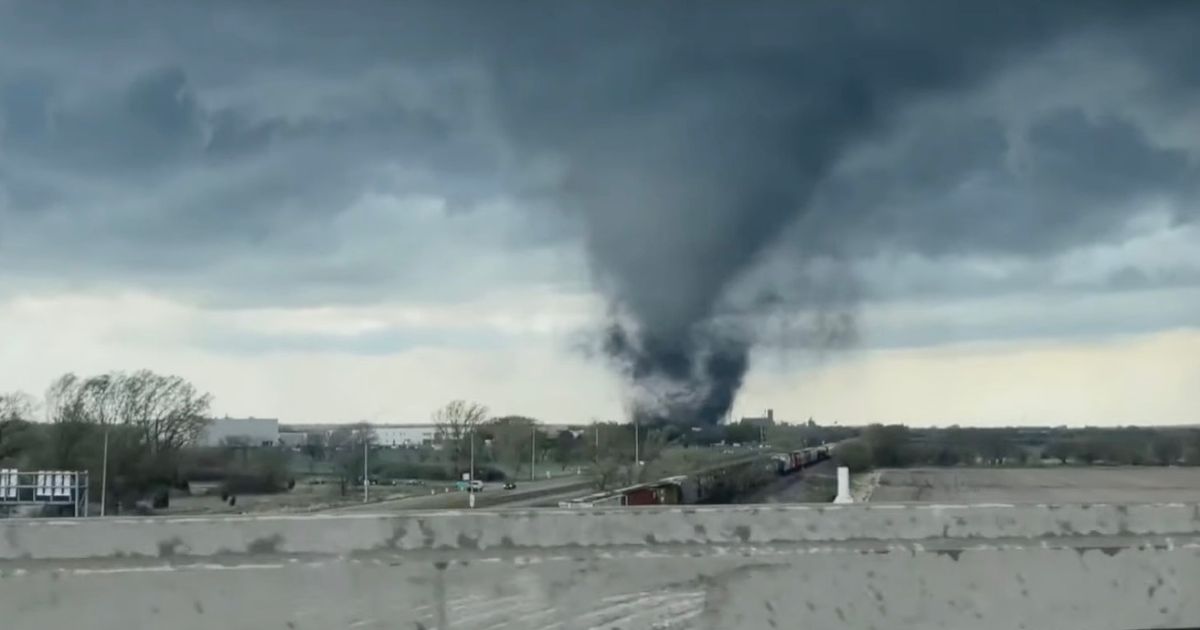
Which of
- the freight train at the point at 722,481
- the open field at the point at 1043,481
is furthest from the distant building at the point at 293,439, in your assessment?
the open field at the point at 1043,481

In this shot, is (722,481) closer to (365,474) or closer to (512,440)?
(365,474)

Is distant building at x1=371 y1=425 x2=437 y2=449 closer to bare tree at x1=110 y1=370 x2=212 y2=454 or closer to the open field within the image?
bare tree at x1=110 y1=370 x2=212 y2=454

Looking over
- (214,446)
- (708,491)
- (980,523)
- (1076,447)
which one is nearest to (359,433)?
(214,446)

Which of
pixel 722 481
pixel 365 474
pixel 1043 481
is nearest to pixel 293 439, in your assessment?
pixel 365 474

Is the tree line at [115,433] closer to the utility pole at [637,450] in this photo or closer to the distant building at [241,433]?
the distant building at [241,433]

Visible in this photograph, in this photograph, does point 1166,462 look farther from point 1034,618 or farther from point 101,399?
point 101,399
